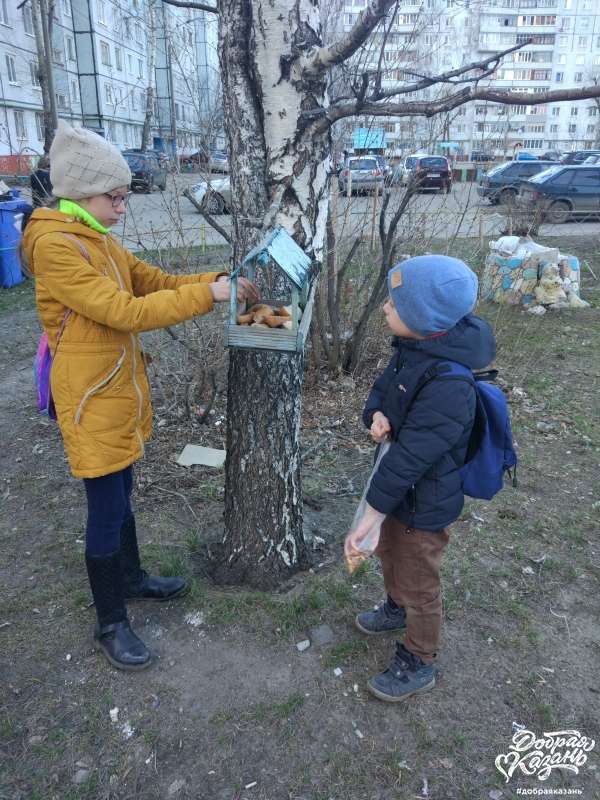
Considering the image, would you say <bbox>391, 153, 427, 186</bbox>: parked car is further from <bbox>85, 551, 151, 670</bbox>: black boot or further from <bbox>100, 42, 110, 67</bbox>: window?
<bbox>100, 42, 110, 67</bbox>: window

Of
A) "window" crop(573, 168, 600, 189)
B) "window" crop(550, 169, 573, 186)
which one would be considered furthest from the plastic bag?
"window" crop(573, 168, 600, 189)

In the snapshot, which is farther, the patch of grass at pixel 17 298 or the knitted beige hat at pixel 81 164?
the patch of grass at pixel 17 298

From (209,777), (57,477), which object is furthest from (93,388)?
(57,477)

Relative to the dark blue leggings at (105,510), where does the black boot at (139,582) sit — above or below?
below

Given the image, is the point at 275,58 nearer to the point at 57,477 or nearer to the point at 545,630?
the point at 545,630

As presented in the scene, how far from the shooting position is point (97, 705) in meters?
2.11

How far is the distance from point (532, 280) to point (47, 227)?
732 cm

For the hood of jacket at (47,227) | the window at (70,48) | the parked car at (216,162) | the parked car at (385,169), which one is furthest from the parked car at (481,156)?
the window at (70,48)

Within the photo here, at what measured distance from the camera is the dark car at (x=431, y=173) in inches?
164

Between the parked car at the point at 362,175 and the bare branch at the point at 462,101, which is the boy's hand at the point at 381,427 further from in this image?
the parked car at the point at 362,175

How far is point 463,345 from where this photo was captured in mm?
1858

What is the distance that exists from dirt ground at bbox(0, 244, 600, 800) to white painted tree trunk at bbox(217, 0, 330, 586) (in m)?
0.28

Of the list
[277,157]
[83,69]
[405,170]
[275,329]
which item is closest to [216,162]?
[405,170]

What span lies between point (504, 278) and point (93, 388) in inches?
281
